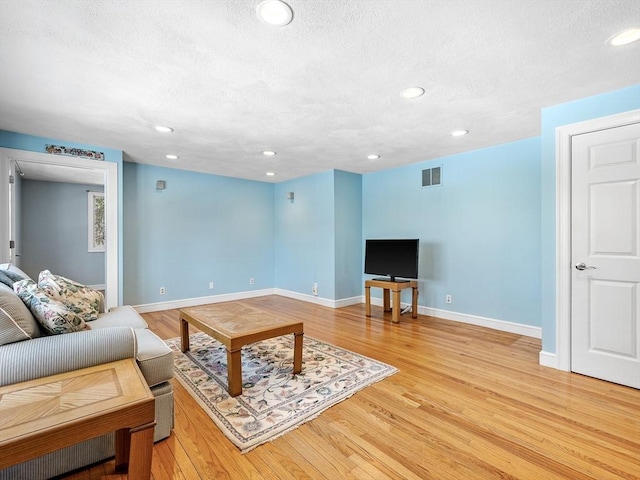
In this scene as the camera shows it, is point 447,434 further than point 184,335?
No

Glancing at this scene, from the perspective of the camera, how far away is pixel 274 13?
5.37ft

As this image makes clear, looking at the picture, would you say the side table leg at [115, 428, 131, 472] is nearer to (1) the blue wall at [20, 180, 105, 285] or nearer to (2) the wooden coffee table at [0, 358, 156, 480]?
(2) the wooden coffee table at [0, 358, 156, 480]

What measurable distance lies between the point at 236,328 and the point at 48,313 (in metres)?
1.15

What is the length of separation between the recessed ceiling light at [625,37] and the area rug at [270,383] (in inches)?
106

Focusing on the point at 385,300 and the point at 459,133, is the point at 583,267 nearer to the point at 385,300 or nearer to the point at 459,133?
the point at 459,133

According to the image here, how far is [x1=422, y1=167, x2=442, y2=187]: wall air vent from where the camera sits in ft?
15.1

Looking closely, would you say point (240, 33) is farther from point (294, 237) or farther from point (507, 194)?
point (294, 237)

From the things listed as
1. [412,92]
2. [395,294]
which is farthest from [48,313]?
[395,294]

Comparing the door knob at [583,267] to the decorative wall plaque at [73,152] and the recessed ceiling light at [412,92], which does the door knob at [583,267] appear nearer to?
the recessed ceiling light at [412,92]

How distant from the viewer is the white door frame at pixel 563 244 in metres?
2.69

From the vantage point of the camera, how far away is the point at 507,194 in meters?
3.93

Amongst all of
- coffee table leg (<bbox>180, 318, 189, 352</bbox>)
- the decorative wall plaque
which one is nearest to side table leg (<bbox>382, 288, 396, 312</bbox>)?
coffee table leg (<bbox>180, 318, 189, 352</bbox>)

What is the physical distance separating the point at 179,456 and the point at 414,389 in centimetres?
165

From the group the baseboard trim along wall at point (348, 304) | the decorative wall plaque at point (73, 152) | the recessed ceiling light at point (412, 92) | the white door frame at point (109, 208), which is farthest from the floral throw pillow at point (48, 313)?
the baseboard trim along wall at point (348, 304)
